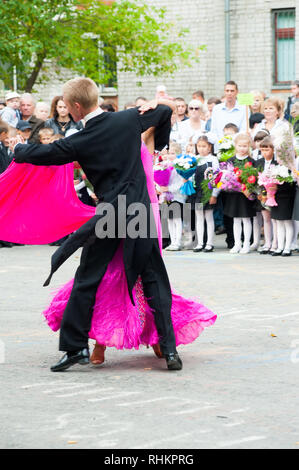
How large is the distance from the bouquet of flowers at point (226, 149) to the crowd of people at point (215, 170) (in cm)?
1

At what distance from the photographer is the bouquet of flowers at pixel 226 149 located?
45.9 feet

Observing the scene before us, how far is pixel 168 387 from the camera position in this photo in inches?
246

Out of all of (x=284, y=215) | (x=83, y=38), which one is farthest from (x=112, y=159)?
(x=83, y=38)

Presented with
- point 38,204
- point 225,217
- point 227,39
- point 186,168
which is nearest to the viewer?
point 38,204

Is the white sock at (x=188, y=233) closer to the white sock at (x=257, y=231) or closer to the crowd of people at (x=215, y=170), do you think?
the crowd of people at (x=215, y=170)

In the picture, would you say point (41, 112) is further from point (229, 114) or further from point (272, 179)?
point (272, 179)

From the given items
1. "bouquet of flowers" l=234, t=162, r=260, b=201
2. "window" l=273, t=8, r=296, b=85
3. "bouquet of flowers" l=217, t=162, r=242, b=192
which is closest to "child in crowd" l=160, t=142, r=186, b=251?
"bouquet of flowers" l=217, t=162, r=242, b=192

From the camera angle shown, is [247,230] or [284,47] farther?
[284,47]

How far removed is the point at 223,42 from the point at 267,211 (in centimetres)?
1610

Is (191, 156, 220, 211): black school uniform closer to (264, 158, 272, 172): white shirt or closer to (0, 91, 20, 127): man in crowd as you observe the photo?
(264, 158, 272, 172): white shirt

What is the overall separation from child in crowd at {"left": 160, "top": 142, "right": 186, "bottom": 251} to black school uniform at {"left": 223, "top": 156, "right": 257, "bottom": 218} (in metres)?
0.88

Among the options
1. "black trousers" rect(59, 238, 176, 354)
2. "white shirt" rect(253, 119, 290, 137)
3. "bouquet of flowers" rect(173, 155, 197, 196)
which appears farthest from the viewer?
"bouquet of flowers" rect(173, 155, 197, 196)

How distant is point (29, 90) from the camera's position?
25.2 m

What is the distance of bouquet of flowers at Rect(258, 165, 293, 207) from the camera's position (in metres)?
13.1
